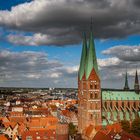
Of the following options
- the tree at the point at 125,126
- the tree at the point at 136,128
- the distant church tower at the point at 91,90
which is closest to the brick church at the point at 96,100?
the distant church tower at the point at 91,90

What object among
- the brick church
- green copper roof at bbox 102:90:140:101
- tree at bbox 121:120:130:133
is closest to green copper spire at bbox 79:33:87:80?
the brick church

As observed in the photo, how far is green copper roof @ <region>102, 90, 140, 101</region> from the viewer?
9541 centimetres

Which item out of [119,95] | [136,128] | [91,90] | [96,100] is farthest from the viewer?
[119,95]

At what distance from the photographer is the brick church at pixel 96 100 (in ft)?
280

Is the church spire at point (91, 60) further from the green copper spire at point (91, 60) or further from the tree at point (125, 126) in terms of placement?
the tree at point (125, 126)

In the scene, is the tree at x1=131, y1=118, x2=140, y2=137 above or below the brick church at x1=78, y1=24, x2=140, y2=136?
below

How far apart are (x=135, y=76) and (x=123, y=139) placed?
222ft

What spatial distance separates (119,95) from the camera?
9731 centimetres

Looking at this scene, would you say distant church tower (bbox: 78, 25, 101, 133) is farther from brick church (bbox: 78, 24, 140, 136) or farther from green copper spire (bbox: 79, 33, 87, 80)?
green copper spire (bbox: 79, 33, 87, 80)

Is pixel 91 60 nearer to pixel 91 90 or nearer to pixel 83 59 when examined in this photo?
pixel 83 59

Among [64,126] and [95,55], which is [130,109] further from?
[64,126]

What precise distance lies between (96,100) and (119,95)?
45.5ft

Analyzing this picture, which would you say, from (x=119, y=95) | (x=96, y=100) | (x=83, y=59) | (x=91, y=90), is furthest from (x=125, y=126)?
(x=83, y=59)

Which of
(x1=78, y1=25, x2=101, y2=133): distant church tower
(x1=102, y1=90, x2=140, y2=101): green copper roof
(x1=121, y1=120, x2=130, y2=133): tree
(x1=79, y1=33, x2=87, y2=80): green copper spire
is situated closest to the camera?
(x1=121, y1=120, x2=130, y2=133): tree
